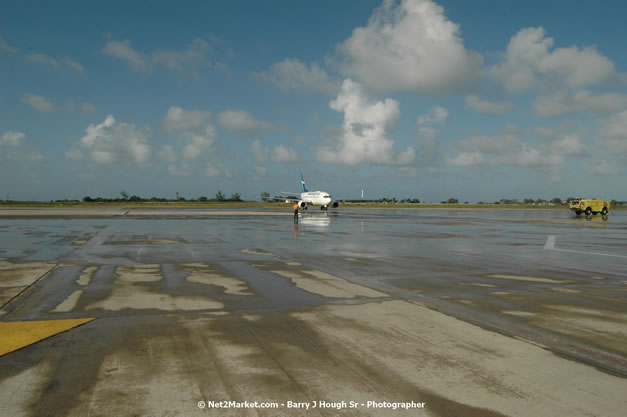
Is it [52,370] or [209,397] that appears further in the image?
[52,370]

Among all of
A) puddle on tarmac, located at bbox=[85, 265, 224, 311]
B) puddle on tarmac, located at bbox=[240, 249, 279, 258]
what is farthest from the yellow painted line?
puddle on tarmac, located at bbox=[240, 249, 279, 258]

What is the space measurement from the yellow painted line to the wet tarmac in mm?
195

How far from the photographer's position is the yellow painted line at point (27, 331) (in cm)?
565

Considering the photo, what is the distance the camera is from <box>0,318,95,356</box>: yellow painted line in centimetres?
565

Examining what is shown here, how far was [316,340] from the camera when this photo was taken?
5.91 metres

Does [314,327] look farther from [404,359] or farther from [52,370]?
[52,370]

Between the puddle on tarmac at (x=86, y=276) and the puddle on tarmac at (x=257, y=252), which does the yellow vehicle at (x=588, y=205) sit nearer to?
the puddle on tarmac at (x=257, y=252)

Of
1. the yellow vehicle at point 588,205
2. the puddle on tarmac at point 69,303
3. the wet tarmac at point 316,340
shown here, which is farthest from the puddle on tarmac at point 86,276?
the yellow vehicle at point 588,205

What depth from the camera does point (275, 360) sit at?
5.15 metres

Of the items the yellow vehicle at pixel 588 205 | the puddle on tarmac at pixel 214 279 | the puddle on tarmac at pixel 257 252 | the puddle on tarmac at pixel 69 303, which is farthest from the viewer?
the yellow vehicle at pixel 588 205

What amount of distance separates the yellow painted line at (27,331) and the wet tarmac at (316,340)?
0.64 feet

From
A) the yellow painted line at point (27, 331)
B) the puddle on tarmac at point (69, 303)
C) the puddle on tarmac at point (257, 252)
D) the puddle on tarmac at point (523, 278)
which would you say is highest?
the puddle on tarmac at point (257, 252)

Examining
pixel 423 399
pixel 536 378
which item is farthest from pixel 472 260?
pixel 423 399

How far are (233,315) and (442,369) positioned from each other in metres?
3.73
